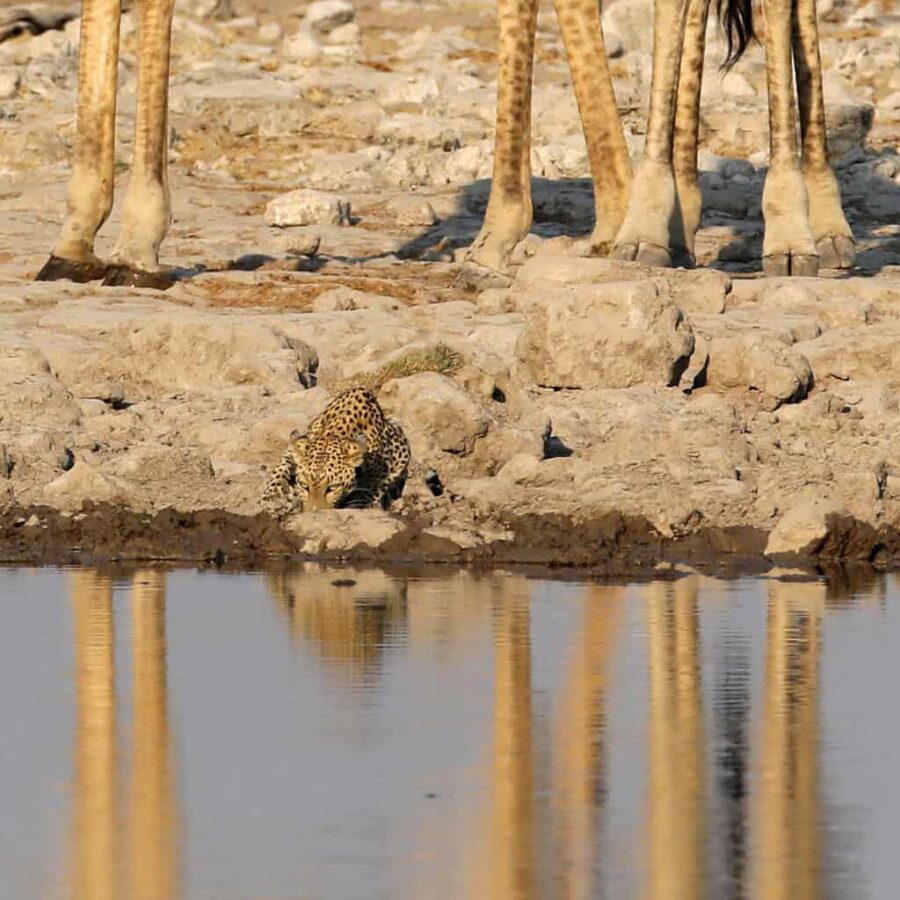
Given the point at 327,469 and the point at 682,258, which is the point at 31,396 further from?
the point at 682,258

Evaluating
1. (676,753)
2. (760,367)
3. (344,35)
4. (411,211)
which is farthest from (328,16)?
(676,753)

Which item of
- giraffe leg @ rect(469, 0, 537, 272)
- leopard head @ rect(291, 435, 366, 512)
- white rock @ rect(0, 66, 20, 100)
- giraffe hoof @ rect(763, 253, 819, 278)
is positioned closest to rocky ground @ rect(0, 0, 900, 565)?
leopard head @ rect(291, 435, 366, 512)

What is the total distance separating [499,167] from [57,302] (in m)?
3.64

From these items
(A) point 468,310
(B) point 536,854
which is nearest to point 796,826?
(B) point 536,854

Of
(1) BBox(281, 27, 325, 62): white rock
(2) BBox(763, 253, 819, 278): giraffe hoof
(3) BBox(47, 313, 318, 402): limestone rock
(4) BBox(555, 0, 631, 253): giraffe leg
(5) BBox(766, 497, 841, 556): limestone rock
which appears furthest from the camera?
(1) BBox(281, 27, 325, 62): white rock

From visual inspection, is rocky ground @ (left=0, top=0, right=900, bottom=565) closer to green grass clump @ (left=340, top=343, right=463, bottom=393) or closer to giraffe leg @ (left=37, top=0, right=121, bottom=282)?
green grass clump @ (left=340, top=343, right=463, bottom=393)

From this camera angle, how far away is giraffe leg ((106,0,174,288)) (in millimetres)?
21609

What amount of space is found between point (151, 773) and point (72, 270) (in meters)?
13.4

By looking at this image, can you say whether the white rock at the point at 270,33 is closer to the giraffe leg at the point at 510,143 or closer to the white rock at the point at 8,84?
the white rock at the point at 8,84

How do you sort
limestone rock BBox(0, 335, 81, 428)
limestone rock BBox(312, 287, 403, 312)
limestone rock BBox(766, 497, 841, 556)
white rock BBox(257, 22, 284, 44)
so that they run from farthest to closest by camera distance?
white rock BBox(257, 22, 284, 44), limestone rock BBox(312, 287, 403, 312), limestone rock BBox(0, 335, 81, 428), limestone rock BBox(766, 497, 841, 556)

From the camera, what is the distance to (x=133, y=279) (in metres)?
21.4

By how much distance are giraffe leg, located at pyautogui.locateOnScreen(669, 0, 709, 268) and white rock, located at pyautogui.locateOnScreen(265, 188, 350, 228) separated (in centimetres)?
415

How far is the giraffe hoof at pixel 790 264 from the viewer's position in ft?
70.3

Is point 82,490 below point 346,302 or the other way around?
below
